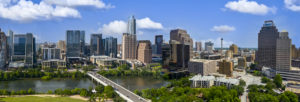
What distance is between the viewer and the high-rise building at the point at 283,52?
3002 centimetres

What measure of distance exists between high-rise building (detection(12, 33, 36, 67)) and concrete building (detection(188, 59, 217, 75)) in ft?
104

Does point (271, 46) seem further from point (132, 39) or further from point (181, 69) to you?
point (132, 39)

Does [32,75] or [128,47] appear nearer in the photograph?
[32,75]

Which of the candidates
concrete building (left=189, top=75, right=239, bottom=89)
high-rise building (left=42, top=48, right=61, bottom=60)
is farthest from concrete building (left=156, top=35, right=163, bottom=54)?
concrete building (left=189, top=75, right=239, bottom=89)

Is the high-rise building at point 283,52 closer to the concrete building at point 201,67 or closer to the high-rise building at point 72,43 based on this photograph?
the concrete building at point 201,67

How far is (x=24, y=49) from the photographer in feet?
142

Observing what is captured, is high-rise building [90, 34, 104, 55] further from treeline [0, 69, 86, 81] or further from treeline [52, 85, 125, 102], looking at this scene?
treeline [52, 85, 125, 102]

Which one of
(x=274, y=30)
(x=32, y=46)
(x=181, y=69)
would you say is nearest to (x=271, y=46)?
(x=274, y=30)

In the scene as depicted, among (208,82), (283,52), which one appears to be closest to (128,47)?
(208,82)

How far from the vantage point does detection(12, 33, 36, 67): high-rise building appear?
42500 millimetres

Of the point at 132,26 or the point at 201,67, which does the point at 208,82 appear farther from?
the point at 132,26

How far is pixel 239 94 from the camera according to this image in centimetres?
2102

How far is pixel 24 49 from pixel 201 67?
35549 mm

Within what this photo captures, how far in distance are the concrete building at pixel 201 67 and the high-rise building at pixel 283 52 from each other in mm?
9733
